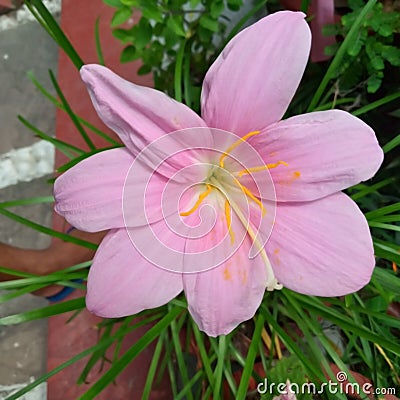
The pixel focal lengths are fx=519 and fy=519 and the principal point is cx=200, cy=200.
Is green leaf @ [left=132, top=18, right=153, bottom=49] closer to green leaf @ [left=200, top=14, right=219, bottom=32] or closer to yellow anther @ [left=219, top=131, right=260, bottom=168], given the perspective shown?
green leaf @ [left=200, top=14, right=219, bottom=32]

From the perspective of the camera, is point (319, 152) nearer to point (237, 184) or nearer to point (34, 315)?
point (237, 184)

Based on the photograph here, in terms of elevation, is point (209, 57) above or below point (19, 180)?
above

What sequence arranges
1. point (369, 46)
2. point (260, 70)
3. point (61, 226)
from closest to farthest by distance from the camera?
point (260, 70)
point (369, 46)
point (61, 226)

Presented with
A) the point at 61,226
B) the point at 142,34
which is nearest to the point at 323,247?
the point at 142,34

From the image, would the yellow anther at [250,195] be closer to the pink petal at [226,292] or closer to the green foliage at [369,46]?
the pink petal at [226,292]

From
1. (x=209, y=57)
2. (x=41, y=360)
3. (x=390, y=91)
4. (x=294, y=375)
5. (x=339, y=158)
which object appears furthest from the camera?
(x=41, y=360)

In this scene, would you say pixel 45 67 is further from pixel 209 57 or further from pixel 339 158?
pixel 339 158

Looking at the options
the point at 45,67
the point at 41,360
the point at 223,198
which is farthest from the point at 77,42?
the point at 223,198

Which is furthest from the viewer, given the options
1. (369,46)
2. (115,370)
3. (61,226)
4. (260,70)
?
(61,226)
